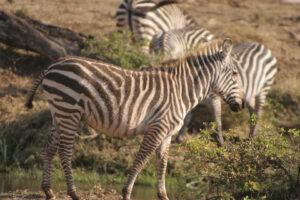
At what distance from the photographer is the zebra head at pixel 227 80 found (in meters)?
13.6

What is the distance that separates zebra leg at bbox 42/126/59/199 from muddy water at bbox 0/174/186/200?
126cm

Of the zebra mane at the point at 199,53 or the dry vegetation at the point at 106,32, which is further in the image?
the dry vegetation at the point at 106,32

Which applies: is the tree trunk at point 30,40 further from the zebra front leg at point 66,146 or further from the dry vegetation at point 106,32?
the zebra front leg at point 66,146

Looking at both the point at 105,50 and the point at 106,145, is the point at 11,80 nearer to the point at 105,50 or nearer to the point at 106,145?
the point at 105,50

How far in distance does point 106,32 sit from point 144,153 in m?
11.1

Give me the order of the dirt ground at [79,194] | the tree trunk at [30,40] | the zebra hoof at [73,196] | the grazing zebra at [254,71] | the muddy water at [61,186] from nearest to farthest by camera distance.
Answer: the zebra hoof at [73,196]
the dirt ground at [79,194]
the muddy water at [61,186]
the grazing zebra at [254,71]
the tree trunk at [30,40]

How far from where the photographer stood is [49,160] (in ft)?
41.3

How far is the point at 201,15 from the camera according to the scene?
26406mm

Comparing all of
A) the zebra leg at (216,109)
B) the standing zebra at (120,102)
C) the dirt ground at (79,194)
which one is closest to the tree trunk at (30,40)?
the zebra leg at (216,109)

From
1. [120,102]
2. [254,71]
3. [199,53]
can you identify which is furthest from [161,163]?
[254,71]

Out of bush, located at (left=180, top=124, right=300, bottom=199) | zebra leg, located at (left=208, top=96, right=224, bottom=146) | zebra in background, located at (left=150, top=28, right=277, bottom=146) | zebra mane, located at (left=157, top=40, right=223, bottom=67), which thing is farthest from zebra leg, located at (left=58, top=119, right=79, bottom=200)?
zebra in background, located at (left=150, top=28, right=277, bottom=146)

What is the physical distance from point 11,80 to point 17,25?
1.24 meters

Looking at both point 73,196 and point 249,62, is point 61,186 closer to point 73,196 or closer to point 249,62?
point 73,196

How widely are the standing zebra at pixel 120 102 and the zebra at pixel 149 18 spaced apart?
8654 millimetres
